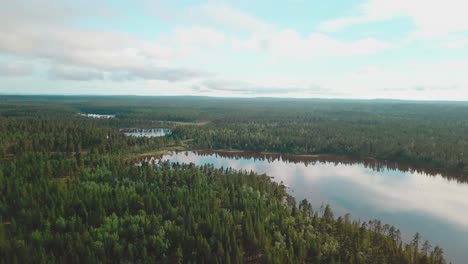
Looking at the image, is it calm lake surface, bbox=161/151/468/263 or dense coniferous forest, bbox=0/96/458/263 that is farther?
calm lake surface, bbox=161/151/468/263

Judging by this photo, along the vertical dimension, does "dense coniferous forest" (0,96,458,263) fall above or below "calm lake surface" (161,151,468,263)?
above

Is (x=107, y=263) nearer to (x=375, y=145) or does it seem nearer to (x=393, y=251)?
(x=393, y=251)

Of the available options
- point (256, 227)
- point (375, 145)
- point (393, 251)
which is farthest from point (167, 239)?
point (375, 145)

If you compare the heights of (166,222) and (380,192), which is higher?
(166,222)

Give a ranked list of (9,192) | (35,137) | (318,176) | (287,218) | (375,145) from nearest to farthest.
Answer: (287,218) < (9,192) < (318,176) < (35,137) < (375,145)

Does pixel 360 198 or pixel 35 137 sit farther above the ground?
pixel 35 137

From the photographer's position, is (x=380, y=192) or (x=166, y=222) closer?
(x=166, y=222)

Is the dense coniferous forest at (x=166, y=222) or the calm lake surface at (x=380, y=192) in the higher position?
the dense coniferous forest at (x=166, y=222)

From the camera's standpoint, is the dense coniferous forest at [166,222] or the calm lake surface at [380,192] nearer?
the dense coniferous forest at [166,222]
